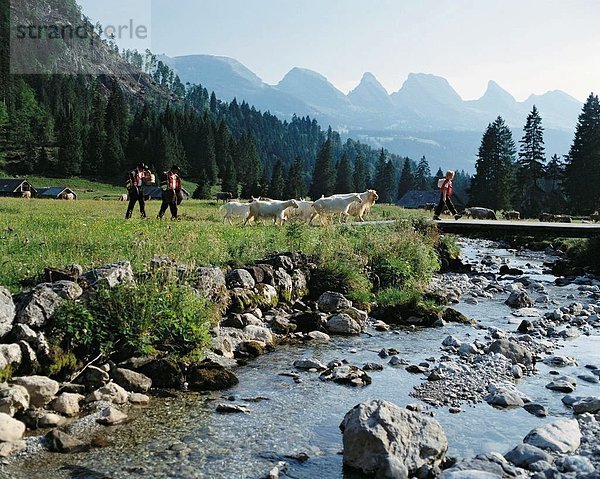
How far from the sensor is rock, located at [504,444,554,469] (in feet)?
24.6

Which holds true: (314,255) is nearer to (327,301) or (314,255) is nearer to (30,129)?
(327,301)

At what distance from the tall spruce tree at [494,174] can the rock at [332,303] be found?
73556 mm

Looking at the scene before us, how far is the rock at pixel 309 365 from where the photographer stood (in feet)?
38.4

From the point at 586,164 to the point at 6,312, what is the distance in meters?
80.6

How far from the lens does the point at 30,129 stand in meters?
152

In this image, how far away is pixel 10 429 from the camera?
781 centimetres

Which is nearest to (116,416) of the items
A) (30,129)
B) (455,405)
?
(455,405)

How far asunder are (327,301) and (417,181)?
13947 cm

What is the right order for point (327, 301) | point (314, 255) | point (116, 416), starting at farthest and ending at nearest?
point (314, 255), point (327, 301), point (116, 416)

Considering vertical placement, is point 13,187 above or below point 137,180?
below

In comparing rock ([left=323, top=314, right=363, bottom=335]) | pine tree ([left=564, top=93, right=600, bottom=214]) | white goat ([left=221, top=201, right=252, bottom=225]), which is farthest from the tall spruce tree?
rock ([left=323, top=314, right=363, bottom=335])

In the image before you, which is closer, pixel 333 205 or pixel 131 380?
pixel 131 380

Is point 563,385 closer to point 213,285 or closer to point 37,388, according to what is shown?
point 213,285

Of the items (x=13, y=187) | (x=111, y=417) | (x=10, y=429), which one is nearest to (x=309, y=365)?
(x=111, y=417)
